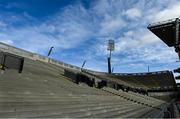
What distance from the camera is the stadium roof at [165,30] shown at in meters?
28.1

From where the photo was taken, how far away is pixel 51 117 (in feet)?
18.1

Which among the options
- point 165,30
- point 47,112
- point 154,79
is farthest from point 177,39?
point 47,112

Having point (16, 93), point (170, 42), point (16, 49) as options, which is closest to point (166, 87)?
point (170, 42)

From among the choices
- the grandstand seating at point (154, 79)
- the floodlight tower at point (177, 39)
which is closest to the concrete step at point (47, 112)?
the floodlight tower at point (177, 39)

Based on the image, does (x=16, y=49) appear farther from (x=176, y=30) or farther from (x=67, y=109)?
(x=176, y=30)

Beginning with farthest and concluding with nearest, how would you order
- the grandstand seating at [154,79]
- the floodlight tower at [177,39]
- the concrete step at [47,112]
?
the grandstand seating at [154,79] → the floodlight tower at [177,39] → the concrete step at [47,112]

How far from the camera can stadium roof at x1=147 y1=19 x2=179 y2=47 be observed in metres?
28.1

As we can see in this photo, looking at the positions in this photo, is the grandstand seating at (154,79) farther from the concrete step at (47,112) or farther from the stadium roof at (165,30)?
the concrete step at (47,112)

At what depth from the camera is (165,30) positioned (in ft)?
95.5

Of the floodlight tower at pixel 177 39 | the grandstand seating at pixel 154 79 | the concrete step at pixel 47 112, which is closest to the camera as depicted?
the concrete step at pixel 47 112

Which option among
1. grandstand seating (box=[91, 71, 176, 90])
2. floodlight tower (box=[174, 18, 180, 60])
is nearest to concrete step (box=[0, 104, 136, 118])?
floodlight tower (box=[174, 18, 180, 60])

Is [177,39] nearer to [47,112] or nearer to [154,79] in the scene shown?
[154,79]

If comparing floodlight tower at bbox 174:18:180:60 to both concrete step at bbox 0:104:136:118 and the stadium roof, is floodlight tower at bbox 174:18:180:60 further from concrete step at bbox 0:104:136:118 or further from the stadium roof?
concrete step at bbox 0:104:136:118

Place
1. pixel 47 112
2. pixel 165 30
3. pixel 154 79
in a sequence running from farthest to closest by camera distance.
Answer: pixel 154 79, pixel 165 30, pixel 47 112
